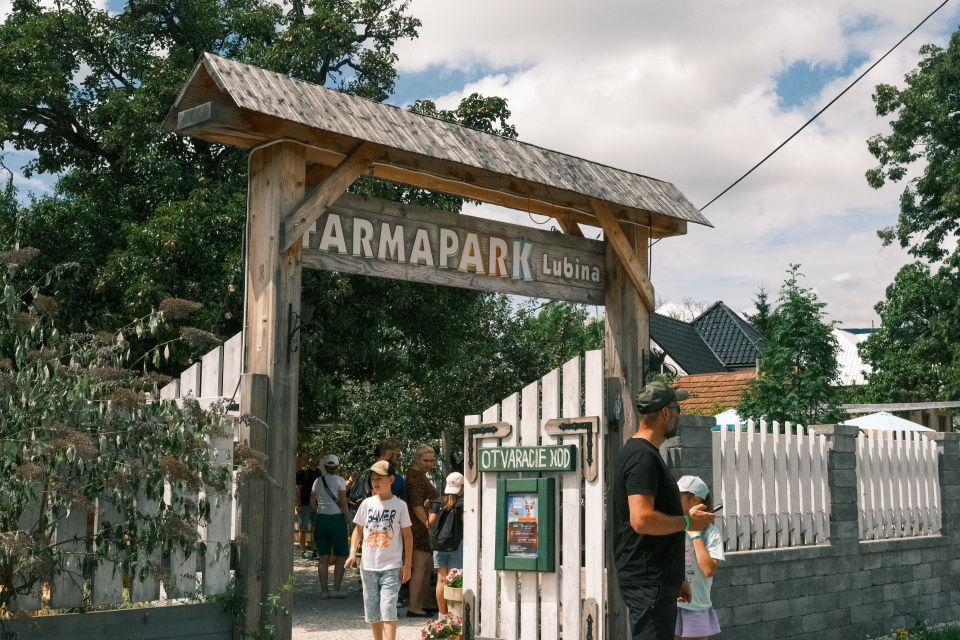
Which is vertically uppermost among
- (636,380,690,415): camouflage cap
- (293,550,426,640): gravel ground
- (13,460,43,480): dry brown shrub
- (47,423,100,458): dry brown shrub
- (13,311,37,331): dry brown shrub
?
(13,311,37,331): dry brown shrub

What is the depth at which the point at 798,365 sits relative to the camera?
60.2 feet

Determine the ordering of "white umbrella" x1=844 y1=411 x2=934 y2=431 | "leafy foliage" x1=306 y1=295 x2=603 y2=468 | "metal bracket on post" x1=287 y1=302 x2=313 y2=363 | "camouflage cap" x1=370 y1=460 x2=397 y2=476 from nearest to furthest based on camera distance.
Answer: "metal bracket on post" x1=287 y1=302 x2=313 y2=363
"camouflage cap" x1=370 y1=460 x2=397 y2=476
"white umbrella" x1=844 y1=411 x2=934 y2=431
"leafy foliage" x1=306 y1=295 x2=603 y2=468

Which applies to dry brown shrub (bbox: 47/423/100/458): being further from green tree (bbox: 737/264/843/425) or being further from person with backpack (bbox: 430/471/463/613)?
green tree (bbox: 737/264/843/425)

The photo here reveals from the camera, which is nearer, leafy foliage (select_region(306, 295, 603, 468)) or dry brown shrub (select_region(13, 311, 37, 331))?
dry brown shrub (select_region(13, 311, 37, 331))

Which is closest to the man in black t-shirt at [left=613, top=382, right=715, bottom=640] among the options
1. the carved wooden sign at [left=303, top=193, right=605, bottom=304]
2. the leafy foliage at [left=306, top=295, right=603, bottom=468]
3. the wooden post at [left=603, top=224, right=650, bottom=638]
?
the carved wooden sign at [left=303, top=193, right=605, bottom=304]

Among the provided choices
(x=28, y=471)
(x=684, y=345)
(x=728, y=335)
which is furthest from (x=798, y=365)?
(x=728, y=335)

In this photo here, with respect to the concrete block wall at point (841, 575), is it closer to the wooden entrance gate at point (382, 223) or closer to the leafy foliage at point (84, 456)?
the wooden entrance gate at point (382, 223)

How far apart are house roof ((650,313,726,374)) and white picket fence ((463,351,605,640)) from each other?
32.3 m

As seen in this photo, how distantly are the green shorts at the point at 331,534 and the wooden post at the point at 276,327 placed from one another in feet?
17.7

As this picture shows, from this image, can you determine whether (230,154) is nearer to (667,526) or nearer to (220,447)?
(220,447)

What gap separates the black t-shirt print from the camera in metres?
4.58

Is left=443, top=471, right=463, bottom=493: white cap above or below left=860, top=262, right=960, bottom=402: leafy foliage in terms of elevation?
below

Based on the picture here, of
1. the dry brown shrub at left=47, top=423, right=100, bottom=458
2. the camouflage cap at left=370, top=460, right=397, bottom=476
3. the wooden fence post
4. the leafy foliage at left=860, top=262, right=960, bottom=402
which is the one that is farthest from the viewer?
the leafy foliage at left=860, top=262, right=960, bottom=402

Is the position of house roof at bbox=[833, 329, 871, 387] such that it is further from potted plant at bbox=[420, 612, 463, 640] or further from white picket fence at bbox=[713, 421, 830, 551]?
potted plant at bbox=[420, 612, 463, 640]
